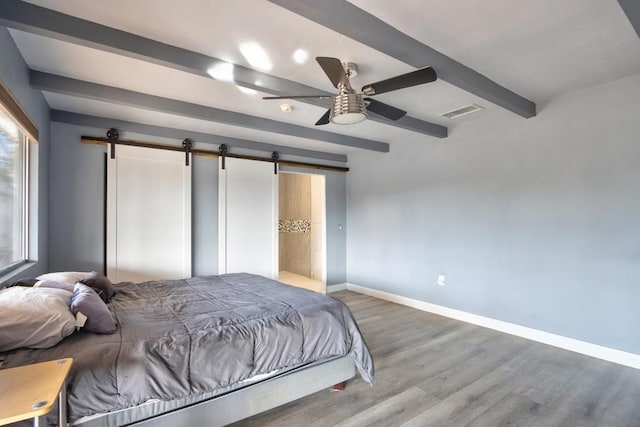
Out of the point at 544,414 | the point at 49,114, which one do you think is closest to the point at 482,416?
the point at 544,414

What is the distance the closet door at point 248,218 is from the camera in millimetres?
4664

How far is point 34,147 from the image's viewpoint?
301 cm

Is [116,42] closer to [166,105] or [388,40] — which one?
[166,105]

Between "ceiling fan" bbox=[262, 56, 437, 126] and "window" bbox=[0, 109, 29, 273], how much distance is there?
2.07 m

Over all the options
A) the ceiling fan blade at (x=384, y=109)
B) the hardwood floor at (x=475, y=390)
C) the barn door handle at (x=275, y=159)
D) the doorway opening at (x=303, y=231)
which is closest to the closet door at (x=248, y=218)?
the barn door handle at (x=275, y=159)

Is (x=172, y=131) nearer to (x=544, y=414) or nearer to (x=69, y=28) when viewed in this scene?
(x=69, y=28)

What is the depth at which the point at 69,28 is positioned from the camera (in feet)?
6.46

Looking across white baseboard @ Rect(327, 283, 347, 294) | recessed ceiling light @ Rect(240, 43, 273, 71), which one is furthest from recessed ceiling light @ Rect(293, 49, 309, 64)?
white baseboard @ Rect(327, 283, 347, 294)

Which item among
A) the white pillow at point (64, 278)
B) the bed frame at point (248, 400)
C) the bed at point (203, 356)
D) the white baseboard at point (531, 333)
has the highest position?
the white pillow at point (64, 278)

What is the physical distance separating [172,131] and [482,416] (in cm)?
441

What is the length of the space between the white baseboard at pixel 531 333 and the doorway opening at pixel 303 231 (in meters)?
1.60

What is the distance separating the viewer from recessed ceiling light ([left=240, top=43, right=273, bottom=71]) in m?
2.35

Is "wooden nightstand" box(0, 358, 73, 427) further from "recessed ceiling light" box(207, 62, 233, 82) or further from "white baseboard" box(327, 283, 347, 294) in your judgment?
"white baseboard" box(327, 283, 347, 294)

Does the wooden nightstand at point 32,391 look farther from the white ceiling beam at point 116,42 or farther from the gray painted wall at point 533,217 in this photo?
the gray painted wall at point 533,217
